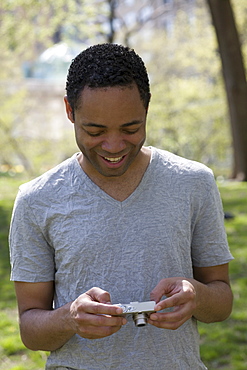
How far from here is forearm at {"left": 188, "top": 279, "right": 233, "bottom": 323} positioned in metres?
1.91

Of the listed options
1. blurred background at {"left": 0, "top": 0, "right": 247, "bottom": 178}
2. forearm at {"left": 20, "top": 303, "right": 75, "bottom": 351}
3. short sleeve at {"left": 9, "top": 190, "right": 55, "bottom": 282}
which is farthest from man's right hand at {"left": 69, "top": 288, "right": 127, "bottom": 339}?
blurred background at {"left": 0, "top": 0, "right": 247, "bottom": 178}

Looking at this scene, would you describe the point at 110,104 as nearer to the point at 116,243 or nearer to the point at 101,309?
the point at 116,243

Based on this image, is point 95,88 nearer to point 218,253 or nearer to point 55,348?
point 218,253

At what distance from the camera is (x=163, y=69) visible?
23.6m

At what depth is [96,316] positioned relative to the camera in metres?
1.67

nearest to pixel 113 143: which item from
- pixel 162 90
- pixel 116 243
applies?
pixel 116 243

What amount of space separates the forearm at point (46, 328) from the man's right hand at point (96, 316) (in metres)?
0.10

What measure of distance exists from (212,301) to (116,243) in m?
0.39

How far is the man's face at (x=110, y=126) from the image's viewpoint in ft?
5.89

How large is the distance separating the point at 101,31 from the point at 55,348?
17.4m

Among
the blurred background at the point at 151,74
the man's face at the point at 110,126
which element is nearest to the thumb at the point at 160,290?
the man's face at the point at 110,126

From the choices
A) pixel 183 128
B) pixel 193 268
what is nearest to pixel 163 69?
pixel 183 128

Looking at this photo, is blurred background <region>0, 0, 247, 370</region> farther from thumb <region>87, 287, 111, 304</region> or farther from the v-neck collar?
thumb <region>87, 287, 111, 304</region>

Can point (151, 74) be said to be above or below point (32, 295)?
above
